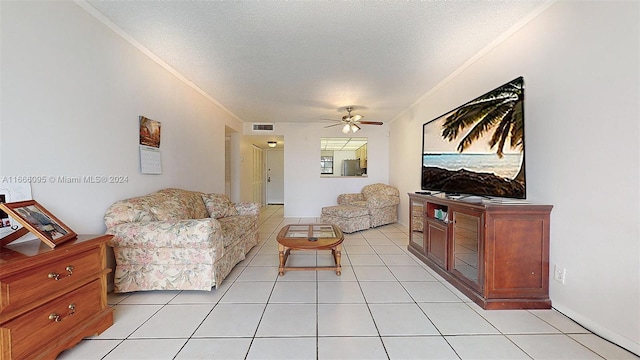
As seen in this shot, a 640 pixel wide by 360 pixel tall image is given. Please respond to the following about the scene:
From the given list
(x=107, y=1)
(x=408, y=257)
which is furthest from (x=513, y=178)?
(x=107, y=1)

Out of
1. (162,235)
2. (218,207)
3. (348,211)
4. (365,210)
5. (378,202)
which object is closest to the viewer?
(162,235)

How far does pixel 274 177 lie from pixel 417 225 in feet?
23.2

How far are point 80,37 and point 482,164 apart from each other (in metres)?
3.71

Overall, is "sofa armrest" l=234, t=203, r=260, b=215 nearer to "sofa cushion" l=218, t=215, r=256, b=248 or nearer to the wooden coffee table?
"sofa cushion" l=218, t=215, r=256, b=248

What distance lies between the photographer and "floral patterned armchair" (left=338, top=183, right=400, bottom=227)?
16.3ft

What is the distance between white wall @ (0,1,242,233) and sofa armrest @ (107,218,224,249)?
303 mm

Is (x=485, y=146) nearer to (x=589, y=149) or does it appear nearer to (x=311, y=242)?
(x=589, y=149)

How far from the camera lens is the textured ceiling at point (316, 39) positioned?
201cm

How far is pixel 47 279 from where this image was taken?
1.36 m

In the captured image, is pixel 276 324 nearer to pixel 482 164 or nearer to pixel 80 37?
pixel 482 164

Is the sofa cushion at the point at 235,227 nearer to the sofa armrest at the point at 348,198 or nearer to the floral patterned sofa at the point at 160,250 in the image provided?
the floral patterned sofa at the point at 160,250

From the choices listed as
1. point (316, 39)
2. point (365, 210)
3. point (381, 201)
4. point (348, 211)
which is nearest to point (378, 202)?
point (381, 201)

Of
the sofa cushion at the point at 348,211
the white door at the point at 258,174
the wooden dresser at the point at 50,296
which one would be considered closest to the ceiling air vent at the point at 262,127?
the white door at the point at 258,174

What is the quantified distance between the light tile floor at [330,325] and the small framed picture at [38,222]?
70cm
